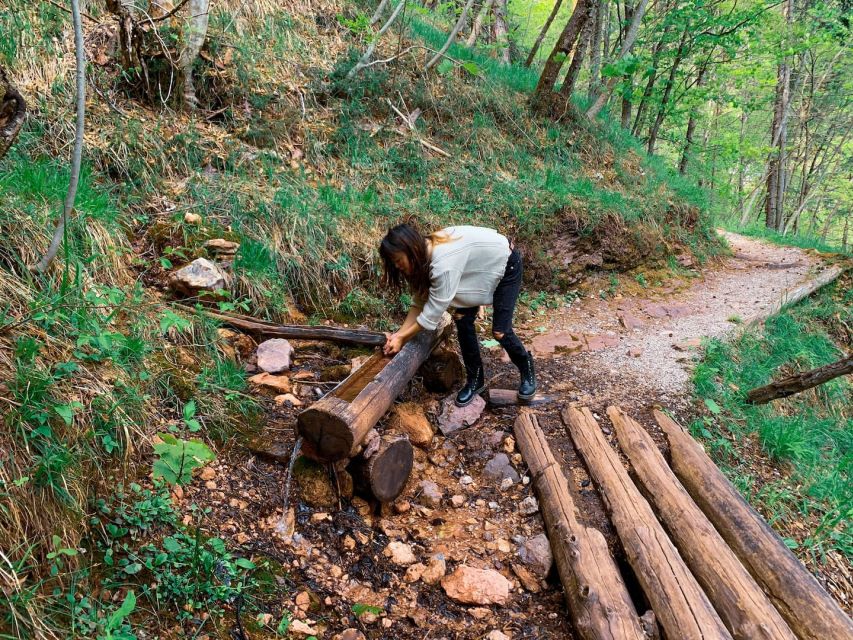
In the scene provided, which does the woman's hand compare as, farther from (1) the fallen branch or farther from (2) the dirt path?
(2) the dirt path

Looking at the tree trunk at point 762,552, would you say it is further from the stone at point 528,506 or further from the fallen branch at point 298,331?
the fallen branch at point 298,331

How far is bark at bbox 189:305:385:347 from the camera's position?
12.0ft

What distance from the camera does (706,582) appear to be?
7.90 ft

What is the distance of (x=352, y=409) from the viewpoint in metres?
2.51

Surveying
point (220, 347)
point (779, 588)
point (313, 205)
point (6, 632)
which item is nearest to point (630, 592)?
point (779, 588)

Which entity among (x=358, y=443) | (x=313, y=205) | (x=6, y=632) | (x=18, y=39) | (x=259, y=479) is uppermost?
(x=18, y=39)

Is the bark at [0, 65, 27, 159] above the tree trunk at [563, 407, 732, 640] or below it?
above

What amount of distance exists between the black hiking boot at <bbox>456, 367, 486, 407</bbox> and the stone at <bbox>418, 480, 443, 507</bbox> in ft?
2.81

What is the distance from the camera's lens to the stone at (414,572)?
7.97 feet

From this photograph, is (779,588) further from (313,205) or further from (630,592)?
(313,205)

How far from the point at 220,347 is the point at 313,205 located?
6.74 ft

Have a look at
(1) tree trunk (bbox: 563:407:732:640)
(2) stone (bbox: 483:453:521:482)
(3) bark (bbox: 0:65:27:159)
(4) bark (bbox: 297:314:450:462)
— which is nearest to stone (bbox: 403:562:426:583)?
(4) bark (bbox: 297:314:450:462)

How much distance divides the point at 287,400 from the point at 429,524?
125cm

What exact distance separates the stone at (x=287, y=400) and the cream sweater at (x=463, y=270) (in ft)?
3.30
